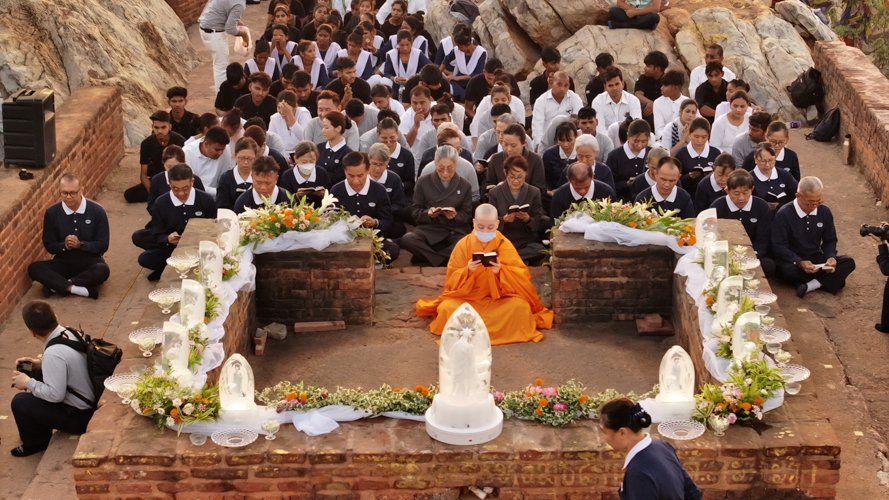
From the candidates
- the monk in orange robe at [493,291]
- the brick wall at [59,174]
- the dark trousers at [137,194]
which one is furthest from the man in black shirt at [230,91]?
the monk in orange robe at [493,291]

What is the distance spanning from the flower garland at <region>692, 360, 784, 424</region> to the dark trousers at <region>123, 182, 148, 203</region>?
25.2 ft

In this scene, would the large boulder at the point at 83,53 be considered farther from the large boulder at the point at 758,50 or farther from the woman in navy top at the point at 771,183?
the woman in navy top at the point at 771,183

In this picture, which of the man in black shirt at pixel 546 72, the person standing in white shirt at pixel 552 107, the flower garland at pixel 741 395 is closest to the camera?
the flower garland at pixel 741 395

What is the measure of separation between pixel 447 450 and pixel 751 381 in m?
1.94

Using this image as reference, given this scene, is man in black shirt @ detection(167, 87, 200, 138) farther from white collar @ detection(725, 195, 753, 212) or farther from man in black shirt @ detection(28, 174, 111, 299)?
white collar @ detection(725, 195, 753, 212)

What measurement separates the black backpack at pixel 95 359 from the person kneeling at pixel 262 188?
96.2 inches

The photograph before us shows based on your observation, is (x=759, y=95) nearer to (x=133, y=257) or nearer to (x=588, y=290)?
(x=588, y=290)

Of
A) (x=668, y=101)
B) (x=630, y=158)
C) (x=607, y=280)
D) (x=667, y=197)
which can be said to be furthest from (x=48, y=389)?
(x=668, y=101)

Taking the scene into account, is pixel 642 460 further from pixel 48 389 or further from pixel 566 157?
pixel 566 157

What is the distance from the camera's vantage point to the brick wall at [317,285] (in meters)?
9.41

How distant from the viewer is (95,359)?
7.80m

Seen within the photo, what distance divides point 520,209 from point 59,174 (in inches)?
192

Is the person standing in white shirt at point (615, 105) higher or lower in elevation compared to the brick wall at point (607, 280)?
lower

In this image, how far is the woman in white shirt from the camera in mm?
12336
